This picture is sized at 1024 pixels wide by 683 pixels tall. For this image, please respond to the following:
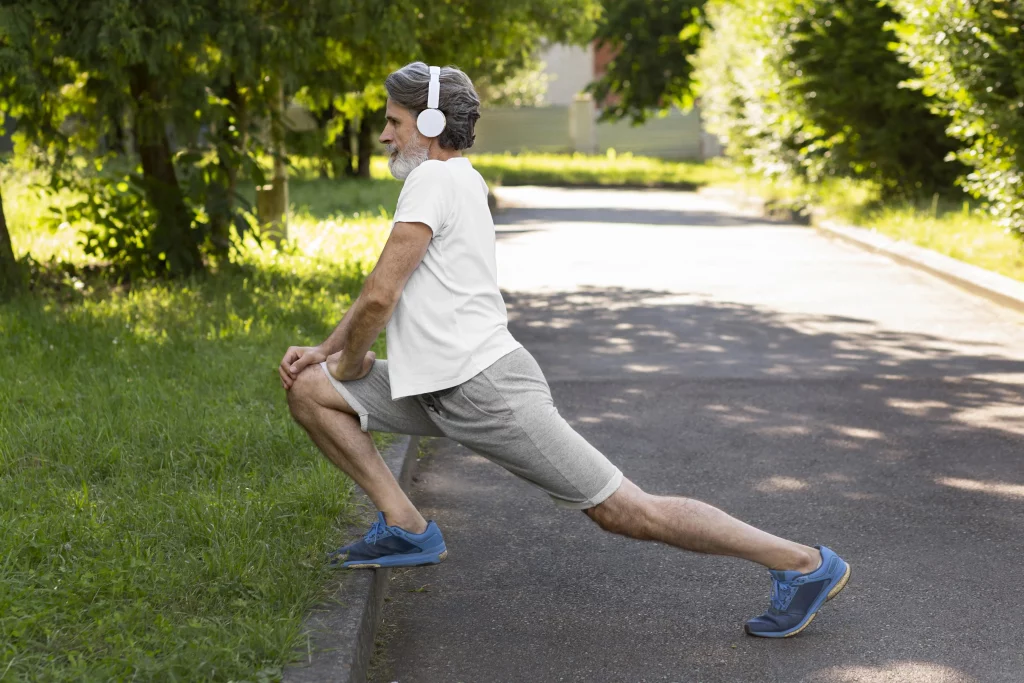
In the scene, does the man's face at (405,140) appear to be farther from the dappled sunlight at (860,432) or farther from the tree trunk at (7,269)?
the tree trunk at (7,269)

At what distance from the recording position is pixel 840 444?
21.3ft

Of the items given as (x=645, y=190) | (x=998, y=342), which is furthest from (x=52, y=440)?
(x=645, y=190)

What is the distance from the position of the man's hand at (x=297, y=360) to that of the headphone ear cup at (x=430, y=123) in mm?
827

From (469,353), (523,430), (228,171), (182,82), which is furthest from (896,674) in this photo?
→ (228,171)

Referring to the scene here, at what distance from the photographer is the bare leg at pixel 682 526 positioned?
3.84 metres

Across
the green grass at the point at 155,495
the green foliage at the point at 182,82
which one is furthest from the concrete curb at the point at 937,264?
the green grass at the point at 155,495

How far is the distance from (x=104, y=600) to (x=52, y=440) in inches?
75.1

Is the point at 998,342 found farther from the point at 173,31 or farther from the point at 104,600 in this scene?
the point at 104,600

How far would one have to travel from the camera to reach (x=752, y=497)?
560 cm

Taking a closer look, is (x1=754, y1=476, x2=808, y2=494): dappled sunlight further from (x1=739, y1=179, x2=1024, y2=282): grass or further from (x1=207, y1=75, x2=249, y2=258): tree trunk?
(x1=739, y1=179, x2=1024, y2=282): grass

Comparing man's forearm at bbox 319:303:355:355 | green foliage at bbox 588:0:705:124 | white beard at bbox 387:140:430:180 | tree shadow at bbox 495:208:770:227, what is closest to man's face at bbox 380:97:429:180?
white beard at bbox 387:140:430:180

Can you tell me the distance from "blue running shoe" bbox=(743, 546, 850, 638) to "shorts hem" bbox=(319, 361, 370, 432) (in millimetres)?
1321

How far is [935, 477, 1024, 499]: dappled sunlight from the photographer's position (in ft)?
18.3

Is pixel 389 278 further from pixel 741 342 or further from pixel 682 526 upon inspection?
pixel 741 342
